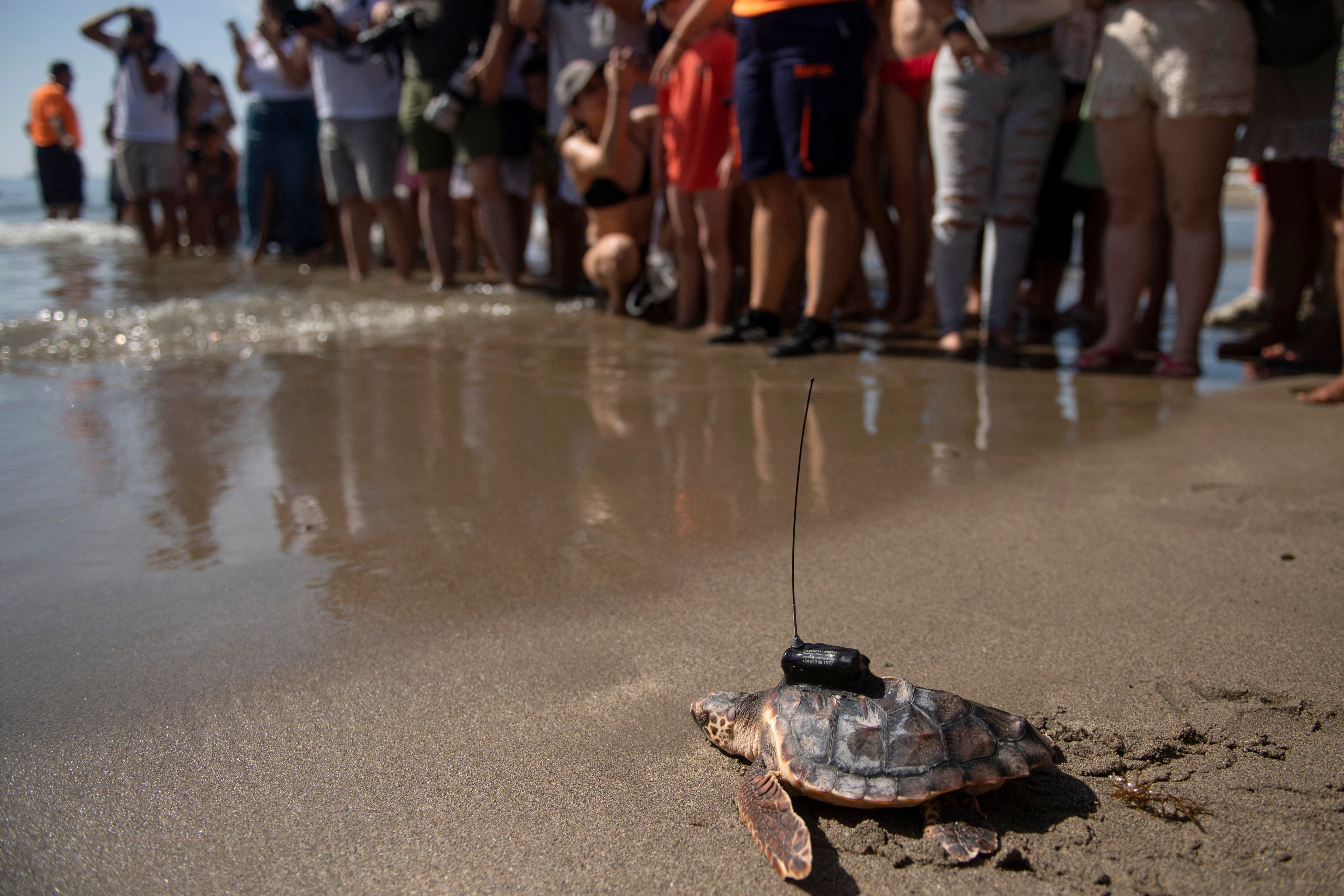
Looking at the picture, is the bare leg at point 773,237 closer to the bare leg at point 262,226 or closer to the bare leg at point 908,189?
the bare leg at point 908,189

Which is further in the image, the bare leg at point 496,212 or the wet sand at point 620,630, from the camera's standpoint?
the bare leg at point 496,212

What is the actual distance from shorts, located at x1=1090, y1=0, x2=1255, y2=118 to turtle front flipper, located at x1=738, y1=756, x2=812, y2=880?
A: 129 inches

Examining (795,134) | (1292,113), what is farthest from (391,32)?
(1292,113)

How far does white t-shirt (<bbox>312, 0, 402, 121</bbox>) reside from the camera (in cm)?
658

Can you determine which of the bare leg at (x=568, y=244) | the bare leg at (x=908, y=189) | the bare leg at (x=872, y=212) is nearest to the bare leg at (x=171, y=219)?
the bare leg at (x=568, y=244)

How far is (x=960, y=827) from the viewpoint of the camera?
1.29 meters

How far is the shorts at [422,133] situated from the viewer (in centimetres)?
621

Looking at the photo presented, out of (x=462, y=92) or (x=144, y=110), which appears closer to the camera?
(x=462, y=92)

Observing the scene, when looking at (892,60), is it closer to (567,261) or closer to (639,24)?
(639,24)

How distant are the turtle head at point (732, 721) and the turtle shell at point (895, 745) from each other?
4 cm

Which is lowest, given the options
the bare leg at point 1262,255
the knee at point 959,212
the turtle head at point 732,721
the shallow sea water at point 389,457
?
the turtle head at point 732,721

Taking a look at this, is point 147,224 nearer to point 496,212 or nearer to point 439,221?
point 439,221

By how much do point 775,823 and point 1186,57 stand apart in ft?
11.2

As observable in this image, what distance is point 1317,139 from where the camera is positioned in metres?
3.82
